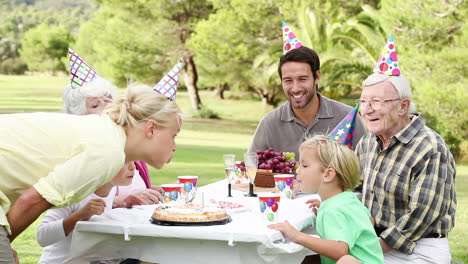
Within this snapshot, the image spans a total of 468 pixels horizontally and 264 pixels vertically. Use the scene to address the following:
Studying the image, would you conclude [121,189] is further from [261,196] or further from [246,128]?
[246,128]

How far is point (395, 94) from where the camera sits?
372cm

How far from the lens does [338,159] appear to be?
3.16 meters

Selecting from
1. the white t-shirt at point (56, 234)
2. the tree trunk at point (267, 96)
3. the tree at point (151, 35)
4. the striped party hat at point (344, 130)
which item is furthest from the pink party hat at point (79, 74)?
the tree trunk at point (267, 96)

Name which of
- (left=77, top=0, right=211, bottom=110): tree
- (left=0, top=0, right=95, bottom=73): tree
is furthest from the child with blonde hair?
(left=0, top=0, right=95, bottom=73): tree

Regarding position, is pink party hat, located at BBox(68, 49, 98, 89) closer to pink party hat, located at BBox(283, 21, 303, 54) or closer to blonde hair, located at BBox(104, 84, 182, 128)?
blonde hair, located at BBox(104, 84, 182, 128)

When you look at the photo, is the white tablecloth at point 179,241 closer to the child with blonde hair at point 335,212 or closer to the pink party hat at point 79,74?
the child with blonde hair at point 335,212

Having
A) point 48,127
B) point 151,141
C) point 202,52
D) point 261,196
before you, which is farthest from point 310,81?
point 202,52

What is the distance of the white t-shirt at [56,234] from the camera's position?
10.2 ft

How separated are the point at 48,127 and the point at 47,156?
0.12 meters

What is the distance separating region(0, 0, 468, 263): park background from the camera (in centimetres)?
1514

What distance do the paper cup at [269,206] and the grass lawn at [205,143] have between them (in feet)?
14.7

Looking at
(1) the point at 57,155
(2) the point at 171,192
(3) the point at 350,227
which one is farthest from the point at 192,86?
(1) the point at 57,155

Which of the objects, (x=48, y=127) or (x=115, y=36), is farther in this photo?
(x=115, y=36)

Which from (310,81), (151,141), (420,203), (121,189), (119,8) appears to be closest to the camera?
(151,141)
